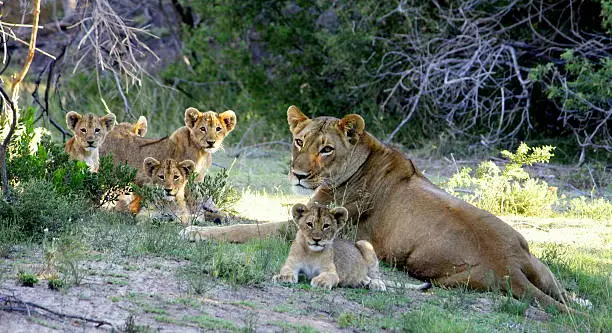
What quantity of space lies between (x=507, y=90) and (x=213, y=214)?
606 centimetres

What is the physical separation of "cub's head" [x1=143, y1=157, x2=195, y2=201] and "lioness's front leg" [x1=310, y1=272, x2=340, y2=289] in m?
2.58

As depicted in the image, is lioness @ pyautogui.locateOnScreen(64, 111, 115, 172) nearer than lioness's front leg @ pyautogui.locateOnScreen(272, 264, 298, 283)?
No

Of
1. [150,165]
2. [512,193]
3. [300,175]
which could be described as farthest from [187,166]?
[512,193]

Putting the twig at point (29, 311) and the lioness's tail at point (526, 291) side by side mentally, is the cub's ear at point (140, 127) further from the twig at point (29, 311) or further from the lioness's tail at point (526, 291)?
the twig at point (29, 311)

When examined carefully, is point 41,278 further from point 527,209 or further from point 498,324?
point 527,209

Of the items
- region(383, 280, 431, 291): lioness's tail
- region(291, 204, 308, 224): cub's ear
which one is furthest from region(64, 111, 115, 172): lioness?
region(383, 280, 431, 291): lioness's tail

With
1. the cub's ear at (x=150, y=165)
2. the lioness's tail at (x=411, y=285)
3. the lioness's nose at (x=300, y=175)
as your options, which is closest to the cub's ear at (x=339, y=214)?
the lioness's tail at (x=411, y=285)

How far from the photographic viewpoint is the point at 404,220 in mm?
7371

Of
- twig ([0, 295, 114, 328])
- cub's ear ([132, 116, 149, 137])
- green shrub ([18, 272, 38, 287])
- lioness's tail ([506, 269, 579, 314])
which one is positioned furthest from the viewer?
cub's ear ([132, 116, 149, 137])

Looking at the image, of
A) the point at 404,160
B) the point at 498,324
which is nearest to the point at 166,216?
the point at 404,160

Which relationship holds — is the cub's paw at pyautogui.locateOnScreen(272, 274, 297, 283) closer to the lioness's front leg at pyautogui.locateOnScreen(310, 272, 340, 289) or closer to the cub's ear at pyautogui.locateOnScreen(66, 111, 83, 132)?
the lioness's front leg at pyautogui.locateOnScreen(310, 272, 340, 289)

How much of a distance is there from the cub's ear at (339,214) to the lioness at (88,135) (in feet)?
12.1

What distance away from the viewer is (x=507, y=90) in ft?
45.8

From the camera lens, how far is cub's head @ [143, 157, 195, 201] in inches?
340
